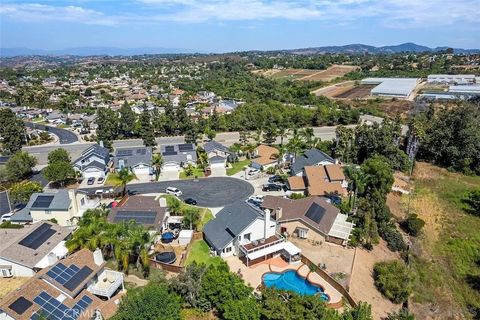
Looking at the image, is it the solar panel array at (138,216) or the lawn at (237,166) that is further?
the lawn at (237,166)

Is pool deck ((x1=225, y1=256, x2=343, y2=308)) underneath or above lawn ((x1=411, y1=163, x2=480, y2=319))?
above

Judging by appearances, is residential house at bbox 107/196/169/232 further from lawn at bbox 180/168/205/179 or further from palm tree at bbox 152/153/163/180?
lawn at bbox 180/168/205/179

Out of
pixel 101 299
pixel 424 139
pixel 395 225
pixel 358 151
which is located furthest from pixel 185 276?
pixel 424 139

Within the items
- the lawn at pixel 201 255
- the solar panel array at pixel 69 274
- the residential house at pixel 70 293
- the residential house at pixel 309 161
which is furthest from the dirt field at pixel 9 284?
the residential house at pixel 309 161

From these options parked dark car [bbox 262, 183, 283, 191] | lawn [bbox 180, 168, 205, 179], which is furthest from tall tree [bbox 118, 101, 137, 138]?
parked dark car [bbox 262, 183, 283, 191]

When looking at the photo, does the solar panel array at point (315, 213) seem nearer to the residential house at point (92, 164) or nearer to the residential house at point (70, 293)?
the residential house at point (70, 293)

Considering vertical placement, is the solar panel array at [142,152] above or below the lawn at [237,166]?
above
